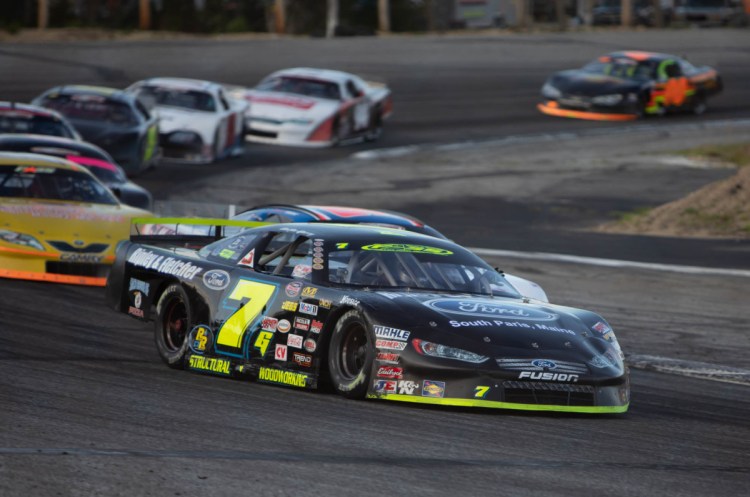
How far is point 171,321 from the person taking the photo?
9766 mm

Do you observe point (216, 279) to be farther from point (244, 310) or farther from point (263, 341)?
point (263, 341)

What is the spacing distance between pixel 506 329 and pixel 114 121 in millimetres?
15377

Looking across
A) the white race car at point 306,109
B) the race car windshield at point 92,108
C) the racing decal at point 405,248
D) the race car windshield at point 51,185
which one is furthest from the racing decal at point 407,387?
the white race car at point 306,109

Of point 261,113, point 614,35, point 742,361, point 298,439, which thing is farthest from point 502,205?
point 614,35

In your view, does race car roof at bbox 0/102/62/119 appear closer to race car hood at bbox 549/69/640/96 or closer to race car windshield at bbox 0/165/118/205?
race car windshield at bbox 0/165/118/205

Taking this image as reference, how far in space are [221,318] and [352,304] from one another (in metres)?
1.25

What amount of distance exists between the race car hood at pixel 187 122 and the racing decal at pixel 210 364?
49.7 ft

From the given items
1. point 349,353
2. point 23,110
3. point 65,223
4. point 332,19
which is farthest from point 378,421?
point 332,19

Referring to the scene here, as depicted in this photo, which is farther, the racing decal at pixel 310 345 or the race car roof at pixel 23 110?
the race car roof at pixel 23 110

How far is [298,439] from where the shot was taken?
21.6ft

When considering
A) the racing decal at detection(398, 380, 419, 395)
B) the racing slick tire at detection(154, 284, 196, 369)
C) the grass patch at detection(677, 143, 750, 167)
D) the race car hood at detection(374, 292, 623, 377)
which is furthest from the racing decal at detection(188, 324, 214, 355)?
the grass patch at detection(677, 143, 750, 167)

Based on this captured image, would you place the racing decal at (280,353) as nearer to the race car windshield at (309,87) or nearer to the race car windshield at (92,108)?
the race car windshield at (92,108)

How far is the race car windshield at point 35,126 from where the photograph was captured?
1955cm

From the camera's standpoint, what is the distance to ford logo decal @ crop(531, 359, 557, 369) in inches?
307
